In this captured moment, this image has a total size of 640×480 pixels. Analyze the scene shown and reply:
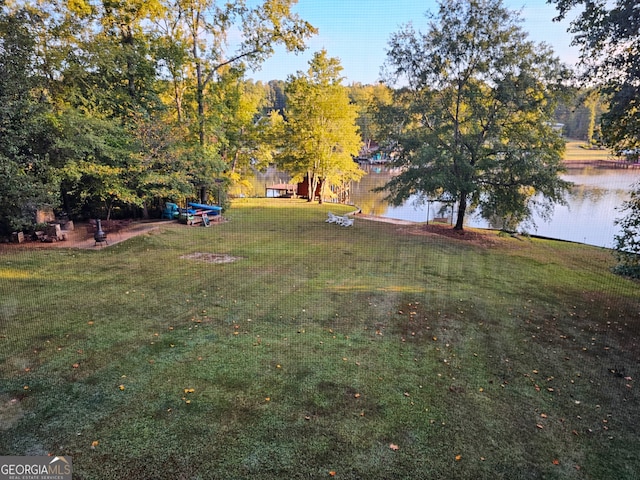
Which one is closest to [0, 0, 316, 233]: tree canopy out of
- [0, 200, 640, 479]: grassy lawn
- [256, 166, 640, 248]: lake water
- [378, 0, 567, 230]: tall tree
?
[0, 200, 640, 479]: grassy lawn

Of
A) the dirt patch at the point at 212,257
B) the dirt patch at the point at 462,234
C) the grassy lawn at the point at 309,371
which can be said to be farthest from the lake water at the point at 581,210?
the dirt patch at the point at 212,257

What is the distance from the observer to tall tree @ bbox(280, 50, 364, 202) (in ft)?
83.3

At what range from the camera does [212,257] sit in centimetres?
1070

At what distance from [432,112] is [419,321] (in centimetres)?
1213

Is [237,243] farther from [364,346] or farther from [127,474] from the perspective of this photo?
[127,474]

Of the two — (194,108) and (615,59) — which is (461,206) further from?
(194,108)

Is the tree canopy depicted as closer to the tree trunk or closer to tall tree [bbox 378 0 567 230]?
tall tree [bbox 378 0 567 230]

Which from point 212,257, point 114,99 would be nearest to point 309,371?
point 212,257

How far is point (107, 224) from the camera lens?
14438 mm

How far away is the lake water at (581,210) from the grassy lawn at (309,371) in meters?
7.87

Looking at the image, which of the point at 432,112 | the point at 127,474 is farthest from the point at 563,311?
the point at 432,112

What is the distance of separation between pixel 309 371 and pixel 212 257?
21.9 feet

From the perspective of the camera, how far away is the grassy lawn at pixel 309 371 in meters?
3.49

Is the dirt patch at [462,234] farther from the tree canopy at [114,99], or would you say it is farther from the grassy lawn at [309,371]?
the tree canopy at [114,99]
